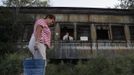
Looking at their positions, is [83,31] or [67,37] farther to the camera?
[83,31]

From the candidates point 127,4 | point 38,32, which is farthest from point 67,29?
point 38,32

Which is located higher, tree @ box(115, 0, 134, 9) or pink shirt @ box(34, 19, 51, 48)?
tree @ box(115, 0, 134, 9)

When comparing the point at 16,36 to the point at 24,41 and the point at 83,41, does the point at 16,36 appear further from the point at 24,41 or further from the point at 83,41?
the point at 83,41

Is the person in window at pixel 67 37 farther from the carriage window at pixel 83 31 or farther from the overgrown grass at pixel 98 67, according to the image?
the overgrown grass at pixel 98 67

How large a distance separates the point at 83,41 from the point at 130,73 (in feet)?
31.2

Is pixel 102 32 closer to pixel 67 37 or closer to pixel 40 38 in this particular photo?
pixel 67 37

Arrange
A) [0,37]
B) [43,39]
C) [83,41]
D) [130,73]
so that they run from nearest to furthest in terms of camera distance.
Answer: [43,39], [130,73], [0,37], [83,41]

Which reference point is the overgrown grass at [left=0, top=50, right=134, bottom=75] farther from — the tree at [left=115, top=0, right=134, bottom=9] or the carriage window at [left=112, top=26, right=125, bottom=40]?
the tree at [left=115, top=0, right=134, bottom=9]

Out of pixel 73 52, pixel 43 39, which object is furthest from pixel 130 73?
pixel 73 52

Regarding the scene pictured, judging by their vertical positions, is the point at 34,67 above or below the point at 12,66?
above

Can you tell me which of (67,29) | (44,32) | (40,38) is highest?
(67,29)

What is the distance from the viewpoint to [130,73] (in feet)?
40.5

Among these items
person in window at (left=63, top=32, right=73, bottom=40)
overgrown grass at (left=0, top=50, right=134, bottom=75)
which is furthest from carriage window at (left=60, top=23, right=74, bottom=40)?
overgrown grass at (left=0, top=50, right=134, bottom=75)

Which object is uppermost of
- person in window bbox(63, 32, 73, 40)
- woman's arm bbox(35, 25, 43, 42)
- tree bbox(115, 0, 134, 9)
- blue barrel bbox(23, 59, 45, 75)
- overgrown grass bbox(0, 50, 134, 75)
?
tree bbox(115, 0, 134, 9)
